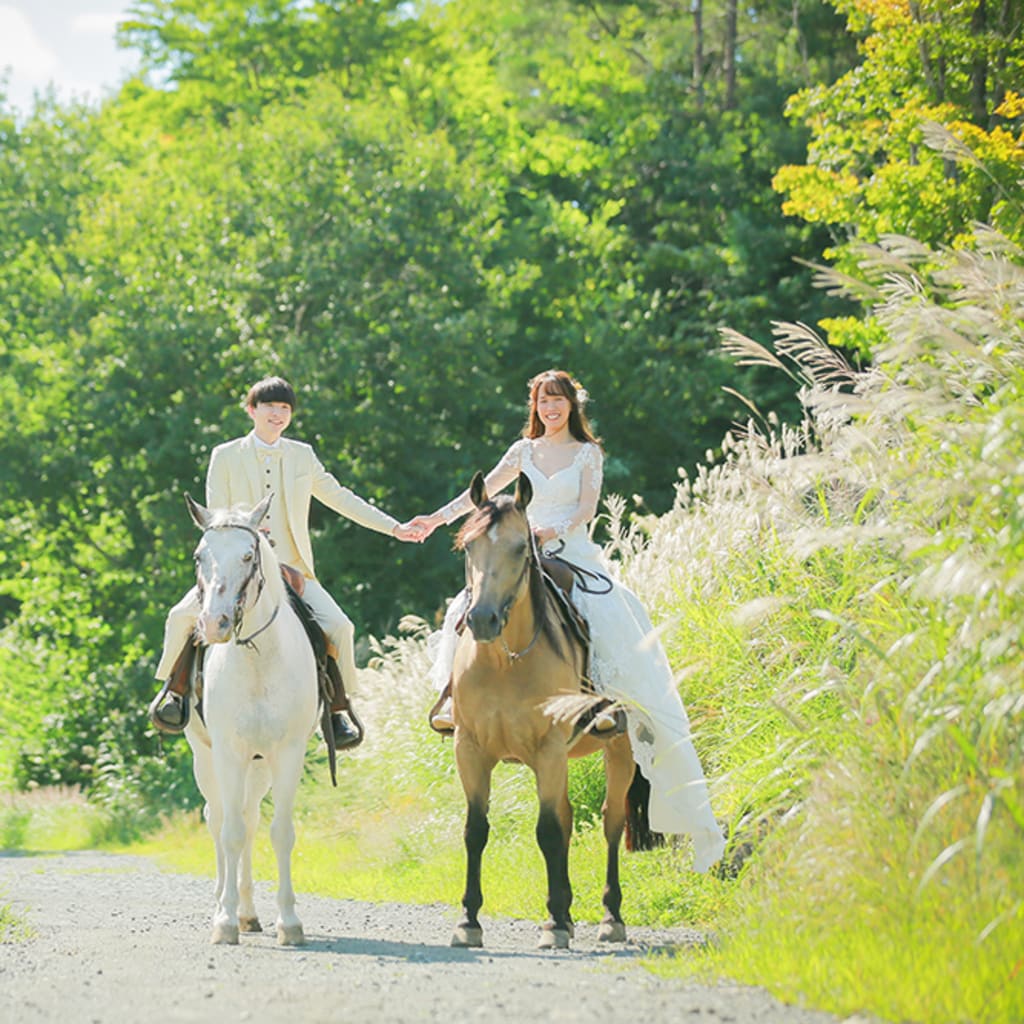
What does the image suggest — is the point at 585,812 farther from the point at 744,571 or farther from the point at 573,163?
the point at 573,163

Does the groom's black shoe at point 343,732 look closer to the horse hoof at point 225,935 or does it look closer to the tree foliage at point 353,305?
the horse hoof at point 225,935

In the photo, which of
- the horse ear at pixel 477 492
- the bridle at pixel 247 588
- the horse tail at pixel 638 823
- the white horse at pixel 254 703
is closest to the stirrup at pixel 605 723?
the horse tail at pixel 638 823

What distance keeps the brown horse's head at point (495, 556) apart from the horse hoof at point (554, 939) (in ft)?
5.28

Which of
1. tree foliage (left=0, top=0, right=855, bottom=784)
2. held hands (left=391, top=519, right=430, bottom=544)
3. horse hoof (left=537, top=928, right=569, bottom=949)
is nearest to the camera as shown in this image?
horse hoof (left=537, top=928, right=569, bottom=949)

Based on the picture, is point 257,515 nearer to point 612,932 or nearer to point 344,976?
point 344,976

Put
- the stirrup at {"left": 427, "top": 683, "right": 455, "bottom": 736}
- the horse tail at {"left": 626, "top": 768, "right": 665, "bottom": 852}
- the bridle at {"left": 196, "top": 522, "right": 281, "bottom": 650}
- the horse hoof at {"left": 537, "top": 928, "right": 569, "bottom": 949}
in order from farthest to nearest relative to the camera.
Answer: the horse tail at {"left": 626, "top": 768, "right": 665, "bottom": 852}, the stirrup at {"left": 427, "top": 683, "right": 455, "bottom": 736}, the horse hoof at {"left": 537, "top": 928, "right": 569, "bottom": 949}, the bridle at {"left": 196, "top": 522, "right": 281, "bottom": 650}

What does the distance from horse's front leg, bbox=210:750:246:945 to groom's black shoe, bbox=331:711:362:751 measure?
118 cm

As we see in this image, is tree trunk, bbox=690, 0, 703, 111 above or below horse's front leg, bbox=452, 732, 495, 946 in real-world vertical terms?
above

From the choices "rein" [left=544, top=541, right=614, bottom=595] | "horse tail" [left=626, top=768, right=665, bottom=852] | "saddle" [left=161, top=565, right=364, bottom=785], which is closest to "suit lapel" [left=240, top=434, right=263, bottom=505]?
"saddle" [left=161, top=565, right=364, bottom=785]

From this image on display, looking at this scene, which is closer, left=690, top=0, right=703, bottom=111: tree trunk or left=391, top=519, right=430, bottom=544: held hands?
left=391, top=519, right=430, bottom=544: held hands

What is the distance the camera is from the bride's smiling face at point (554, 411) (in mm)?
10688

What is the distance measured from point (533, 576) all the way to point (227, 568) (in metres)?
1.69

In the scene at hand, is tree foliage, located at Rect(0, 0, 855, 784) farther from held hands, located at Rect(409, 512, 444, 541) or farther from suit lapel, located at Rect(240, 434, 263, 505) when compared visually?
suit lapel, located at Rect(240, 434, 263, 505)

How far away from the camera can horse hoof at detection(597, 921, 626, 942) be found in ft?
32.4
